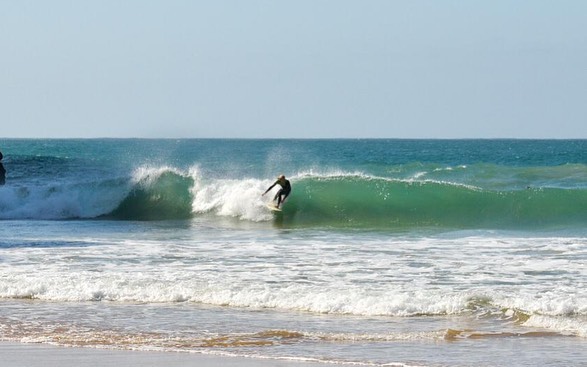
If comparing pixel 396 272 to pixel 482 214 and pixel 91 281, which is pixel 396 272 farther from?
pixel 482 214

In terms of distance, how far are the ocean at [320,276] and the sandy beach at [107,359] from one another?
0.28 metres

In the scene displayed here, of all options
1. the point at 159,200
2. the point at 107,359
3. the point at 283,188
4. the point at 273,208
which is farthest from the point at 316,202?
the point at 107,359

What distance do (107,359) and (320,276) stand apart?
5.31 meters

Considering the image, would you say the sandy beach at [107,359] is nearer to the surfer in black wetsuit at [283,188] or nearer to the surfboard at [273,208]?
the surfer in black wetsuit at [283,188]

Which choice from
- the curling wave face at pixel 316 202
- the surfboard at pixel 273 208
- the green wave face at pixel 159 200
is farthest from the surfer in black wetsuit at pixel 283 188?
the green wave face at pixel 159 200

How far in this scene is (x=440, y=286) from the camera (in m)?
13.4

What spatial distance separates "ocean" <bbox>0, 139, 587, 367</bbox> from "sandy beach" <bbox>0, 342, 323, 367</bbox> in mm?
277

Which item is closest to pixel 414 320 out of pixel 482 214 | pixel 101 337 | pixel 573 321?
pixel 573 321

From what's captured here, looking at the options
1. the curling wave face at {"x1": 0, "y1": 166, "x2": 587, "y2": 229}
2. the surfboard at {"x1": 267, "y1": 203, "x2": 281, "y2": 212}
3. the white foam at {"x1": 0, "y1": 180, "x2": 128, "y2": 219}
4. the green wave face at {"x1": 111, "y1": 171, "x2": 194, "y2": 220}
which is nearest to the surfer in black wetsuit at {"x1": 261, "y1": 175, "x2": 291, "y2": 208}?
the surfboard at {"x1": 267, "y1": 203, "x2": 281, "y2": 212}

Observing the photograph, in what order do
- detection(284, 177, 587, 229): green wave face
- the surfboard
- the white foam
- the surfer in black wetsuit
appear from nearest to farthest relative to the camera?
1. detection(284, 177, 587, 229): green wave face
2. the surfer in black wetsuit
3. the surfboard
4. the white foam

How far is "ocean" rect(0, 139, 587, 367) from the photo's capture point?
34.0ft

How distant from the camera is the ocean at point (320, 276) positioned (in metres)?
10.4

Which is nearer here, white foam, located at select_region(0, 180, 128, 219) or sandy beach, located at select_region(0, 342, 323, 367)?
sandy beach, located at select_region(0, 342, 323, 367)

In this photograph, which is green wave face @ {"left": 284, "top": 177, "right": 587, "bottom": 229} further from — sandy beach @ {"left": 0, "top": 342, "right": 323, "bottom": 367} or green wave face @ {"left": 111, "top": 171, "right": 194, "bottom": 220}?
sandy beach @ {"left": 0, "top": 342, "right": 323, "bottom": 367}
